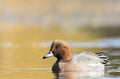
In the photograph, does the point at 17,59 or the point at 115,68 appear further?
the point at 17,59

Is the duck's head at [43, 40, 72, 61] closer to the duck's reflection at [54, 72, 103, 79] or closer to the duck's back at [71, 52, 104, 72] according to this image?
the duck's back at [71, 52, 104, 72]

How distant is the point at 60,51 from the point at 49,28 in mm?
13858

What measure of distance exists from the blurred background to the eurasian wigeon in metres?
0.78

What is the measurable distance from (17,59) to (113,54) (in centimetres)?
273

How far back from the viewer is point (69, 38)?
25891 mm

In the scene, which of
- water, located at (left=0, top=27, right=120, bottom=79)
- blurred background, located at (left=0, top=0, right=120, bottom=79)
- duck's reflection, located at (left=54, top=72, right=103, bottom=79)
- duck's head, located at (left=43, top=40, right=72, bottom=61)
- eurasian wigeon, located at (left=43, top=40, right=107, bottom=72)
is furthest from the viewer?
blurred background, located at (left=0, top=0, right=120, bottom=79)

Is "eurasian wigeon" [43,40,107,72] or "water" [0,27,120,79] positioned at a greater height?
"eurasian wigeon" [43,40,107,72]

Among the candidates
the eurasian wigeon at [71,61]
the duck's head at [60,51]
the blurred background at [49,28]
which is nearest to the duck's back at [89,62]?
the eurasian wigeon at [71,61]

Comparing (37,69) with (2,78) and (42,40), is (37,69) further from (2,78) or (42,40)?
(42,40)

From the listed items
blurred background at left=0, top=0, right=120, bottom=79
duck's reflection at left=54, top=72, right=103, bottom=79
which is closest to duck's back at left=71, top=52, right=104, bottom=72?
duck's reflection at left=54, top=72, right=103, bottom=79

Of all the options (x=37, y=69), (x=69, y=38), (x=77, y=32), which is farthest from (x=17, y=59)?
(x=77, y=32)

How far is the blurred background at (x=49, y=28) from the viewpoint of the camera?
2066 centimetres

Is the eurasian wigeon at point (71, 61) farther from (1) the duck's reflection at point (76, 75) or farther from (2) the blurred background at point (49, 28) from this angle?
(2) the blurred background at point (49, 28)

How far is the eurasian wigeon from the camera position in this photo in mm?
16844
